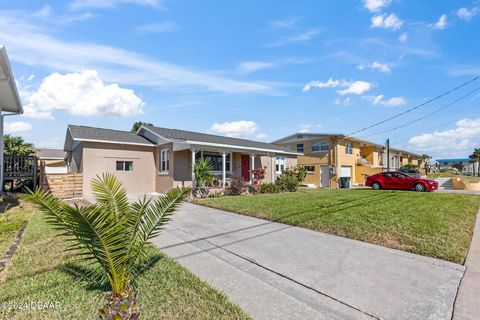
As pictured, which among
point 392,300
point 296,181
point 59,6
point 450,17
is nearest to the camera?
point 392,300

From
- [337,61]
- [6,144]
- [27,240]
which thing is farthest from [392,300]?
[6,144]

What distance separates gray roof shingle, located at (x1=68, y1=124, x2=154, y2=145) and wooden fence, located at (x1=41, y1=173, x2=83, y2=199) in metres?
2.25

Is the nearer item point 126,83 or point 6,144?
point 126,83

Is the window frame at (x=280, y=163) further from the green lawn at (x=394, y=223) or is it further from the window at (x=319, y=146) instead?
the green lawn at (x=394, y=223)

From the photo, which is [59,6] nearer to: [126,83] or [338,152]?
[126,83]

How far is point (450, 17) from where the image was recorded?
454 inches

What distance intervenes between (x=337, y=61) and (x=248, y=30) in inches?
213

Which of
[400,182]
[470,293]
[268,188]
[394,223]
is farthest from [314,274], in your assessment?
[400,182]

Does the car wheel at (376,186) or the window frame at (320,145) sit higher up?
the window frame at (320,145)

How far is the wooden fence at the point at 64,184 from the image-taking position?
13414 millimetres

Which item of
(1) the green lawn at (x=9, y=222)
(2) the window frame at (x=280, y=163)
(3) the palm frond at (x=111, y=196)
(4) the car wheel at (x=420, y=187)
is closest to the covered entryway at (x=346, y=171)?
(2) the window frame at (x=280, y=163)

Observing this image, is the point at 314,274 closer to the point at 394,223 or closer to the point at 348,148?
the point at 394,223

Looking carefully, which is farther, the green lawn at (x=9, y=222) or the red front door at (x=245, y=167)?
the red front door at (x=245, y=167)

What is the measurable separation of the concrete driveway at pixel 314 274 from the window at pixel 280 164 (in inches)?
601
